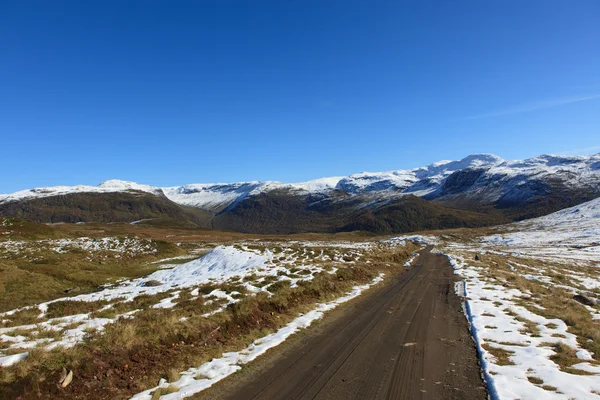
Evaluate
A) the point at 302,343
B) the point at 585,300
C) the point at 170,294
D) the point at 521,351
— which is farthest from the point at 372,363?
the point at 585,300

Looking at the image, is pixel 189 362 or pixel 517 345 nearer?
pixel 189 362

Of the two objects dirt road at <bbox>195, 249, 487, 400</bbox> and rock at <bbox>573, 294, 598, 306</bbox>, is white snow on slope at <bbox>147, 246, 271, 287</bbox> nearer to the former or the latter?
dirt road at <bbox>195, 249, 487, 400</bbox>

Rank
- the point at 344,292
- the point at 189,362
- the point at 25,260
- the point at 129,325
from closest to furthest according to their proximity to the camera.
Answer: the point at 189,362
the point at 129,325
the point at 344,292
the point at 25,260

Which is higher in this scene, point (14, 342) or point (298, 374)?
point (14, 342)

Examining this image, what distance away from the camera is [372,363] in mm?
9570

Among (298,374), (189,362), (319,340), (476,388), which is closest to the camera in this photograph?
(476,388)

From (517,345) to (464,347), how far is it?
1873 millimetres

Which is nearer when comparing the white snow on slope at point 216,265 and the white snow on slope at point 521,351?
the white snow on slope at point 521,351

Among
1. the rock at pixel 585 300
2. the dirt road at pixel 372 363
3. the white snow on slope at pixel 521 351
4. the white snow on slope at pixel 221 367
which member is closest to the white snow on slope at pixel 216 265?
the white snow on slope at pixel 221 367

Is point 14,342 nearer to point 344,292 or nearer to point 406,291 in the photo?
point 344,292

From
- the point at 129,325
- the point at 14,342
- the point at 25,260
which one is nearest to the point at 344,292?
the point at 129,325

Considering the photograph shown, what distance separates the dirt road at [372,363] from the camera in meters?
7.89

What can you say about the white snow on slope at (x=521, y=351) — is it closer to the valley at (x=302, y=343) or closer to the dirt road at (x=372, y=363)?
the valley at (x=302, y=343)

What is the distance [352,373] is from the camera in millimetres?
8930
